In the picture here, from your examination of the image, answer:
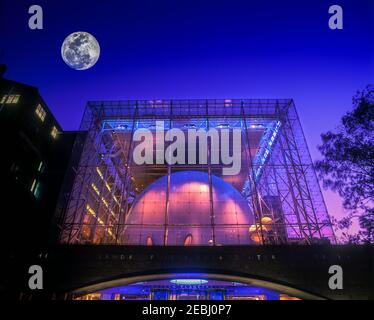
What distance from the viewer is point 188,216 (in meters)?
22.4

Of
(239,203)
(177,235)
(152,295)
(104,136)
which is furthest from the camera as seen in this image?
(104,136)

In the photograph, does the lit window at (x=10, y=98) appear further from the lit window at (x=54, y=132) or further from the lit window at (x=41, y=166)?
the lit window at (x=41, y=166)

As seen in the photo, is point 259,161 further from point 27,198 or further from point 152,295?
point 27,198

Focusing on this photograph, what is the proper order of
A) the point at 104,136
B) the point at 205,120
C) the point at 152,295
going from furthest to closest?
the point at 104,136, the point at 205,120, the point at 152,295

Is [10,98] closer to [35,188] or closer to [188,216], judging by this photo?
[35,188]

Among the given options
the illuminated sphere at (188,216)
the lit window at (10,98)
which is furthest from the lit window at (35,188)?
the illuminated sphere at (188,216)

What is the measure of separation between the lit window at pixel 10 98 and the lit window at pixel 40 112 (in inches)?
77.3

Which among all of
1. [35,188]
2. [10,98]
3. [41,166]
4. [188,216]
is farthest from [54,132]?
[188,216]

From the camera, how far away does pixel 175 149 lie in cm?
2903

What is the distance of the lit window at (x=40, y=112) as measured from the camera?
86.5 feet

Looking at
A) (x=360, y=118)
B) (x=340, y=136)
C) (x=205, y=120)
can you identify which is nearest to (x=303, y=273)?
(x=340, y=136)

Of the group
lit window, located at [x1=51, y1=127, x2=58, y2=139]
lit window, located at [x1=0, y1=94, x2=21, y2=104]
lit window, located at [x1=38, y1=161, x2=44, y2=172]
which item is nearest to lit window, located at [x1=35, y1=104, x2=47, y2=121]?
lit window, located at [x1=0, y1=94, x2=21, y2=104]

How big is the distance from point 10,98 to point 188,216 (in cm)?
1891

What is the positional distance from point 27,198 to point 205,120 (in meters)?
18.4
